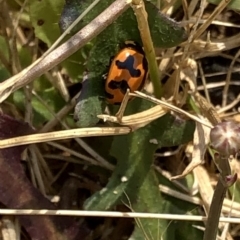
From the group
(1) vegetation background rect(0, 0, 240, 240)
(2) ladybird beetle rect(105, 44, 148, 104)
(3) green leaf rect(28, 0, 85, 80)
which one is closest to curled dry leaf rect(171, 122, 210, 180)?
(1) vegetation background rect(0, 0, 240, 240)

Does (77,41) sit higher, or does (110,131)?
(77,41)

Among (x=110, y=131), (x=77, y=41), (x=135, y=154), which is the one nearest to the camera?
(x=77, y=41)

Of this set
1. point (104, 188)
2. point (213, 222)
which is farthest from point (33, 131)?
point (213, 222)

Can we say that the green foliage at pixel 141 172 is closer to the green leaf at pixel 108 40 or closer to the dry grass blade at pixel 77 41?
the green leaf at pixel 108 40

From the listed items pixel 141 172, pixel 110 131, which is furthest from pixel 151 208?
pixel 110 131

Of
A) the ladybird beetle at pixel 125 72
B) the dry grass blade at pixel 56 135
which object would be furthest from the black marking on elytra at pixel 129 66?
the dry grass blade at pixel 56 135

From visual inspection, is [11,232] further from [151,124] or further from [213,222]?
[213,222]

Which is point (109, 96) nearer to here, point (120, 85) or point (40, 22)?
point (120, 85)
